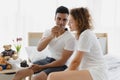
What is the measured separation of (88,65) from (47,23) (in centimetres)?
210

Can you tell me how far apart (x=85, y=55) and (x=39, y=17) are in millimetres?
2068

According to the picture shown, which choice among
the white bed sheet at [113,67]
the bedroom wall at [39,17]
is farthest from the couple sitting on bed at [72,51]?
the bedroom wall at [39,17]

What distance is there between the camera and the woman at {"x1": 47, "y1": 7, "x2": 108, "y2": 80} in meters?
1.74

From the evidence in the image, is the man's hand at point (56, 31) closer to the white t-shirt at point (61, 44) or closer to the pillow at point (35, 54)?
the white t-shirt at point (61, 44)

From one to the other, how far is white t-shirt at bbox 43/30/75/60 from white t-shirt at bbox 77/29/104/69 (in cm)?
36

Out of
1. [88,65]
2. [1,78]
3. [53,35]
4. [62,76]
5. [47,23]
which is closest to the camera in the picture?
[62,76]

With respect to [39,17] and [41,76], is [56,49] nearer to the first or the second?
[41,76]

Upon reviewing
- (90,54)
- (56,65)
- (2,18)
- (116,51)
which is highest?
(2,18)

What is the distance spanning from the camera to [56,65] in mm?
2180

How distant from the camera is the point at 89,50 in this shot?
181cm

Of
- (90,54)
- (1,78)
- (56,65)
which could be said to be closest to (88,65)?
(90,54)

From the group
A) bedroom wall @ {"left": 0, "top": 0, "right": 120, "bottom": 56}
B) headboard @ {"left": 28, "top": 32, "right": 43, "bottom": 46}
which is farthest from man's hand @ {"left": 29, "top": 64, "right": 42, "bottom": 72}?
bedroom wall @ {"left": 0, "top": 0, "right": 120, "bottom": 56}

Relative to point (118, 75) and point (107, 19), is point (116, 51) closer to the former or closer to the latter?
point (107, 19)

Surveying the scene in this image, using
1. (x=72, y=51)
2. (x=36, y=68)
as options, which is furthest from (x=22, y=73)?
(x=72, y=51)
